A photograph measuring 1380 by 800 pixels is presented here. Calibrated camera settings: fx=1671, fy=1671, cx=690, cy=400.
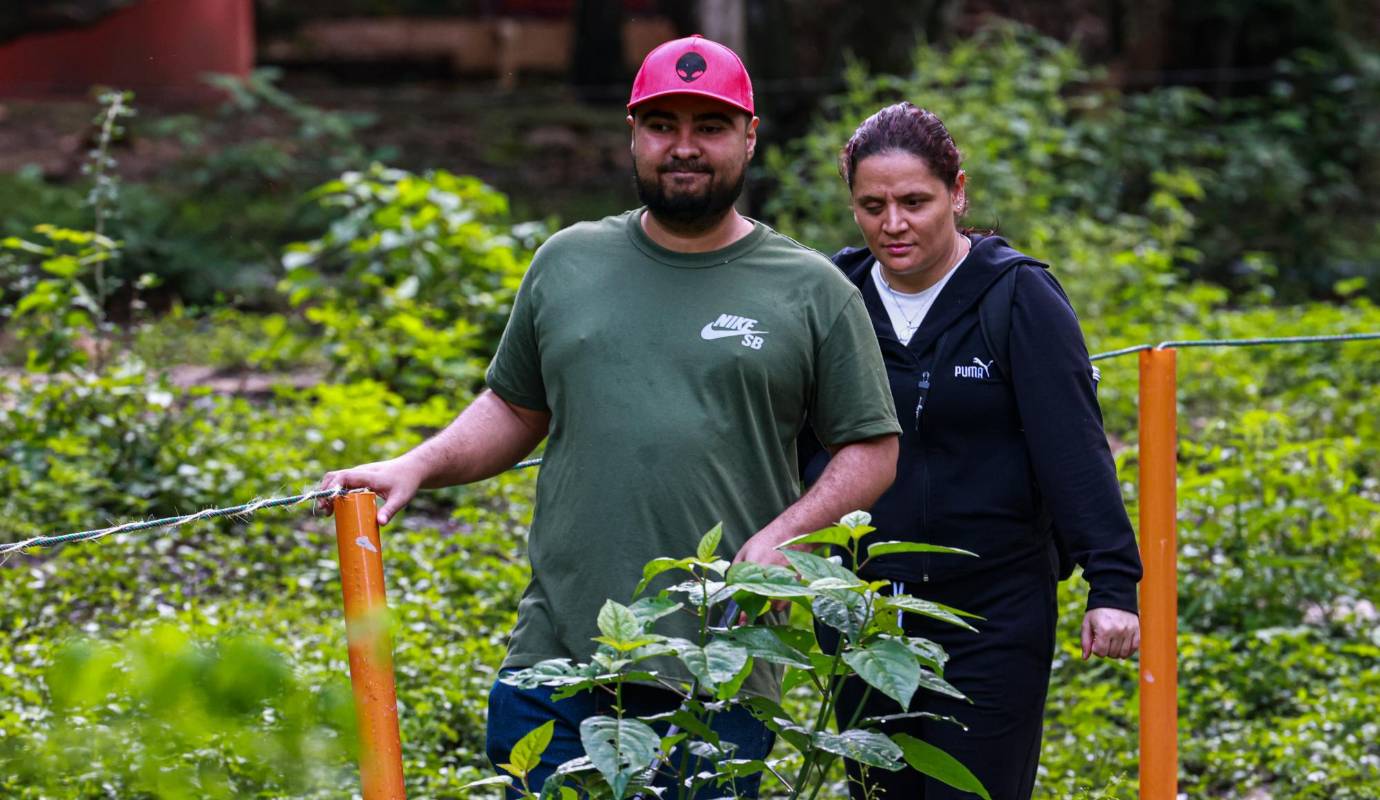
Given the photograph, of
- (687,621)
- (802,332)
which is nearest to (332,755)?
(687,621)

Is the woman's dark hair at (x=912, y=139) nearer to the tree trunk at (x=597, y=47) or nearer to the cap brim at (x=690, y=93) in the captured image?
the cap brim at (x=690, y=93)

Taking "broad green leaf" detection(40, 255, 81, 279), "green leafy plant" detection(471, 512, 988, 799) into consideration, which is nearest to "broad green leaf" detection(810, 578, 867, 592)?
"green leafy plant" detection(471, 512, 988, 799)

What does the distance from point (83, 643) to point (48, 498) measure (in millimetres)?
4421

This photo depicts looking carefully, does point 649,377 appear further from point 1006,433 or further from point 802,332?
point 1006,433

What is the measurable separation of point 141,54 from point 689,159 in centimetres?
1093

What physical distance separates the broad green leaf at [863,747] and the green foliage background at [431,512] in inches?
25.8

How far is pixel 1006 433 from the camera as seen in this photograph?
9.91 feet

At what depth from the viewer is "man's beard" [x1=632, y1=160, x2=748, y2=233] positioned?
8.81ft

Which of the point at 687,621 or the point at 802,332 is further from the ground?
the point at 802,332

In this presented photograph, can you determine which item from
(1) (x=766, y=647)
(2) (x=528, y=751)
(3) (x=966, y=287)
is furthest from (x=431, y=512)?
(1) (x=766, y=647)

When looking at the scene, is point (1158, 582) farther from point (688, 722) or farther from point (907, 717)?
point (688, 722)

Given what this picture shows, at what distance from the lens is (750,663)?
7.38 feet

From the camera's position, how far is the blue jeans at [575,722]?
2664mm

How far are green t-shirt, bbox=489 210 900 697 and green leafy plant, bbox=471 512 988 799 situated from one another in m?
0.31
